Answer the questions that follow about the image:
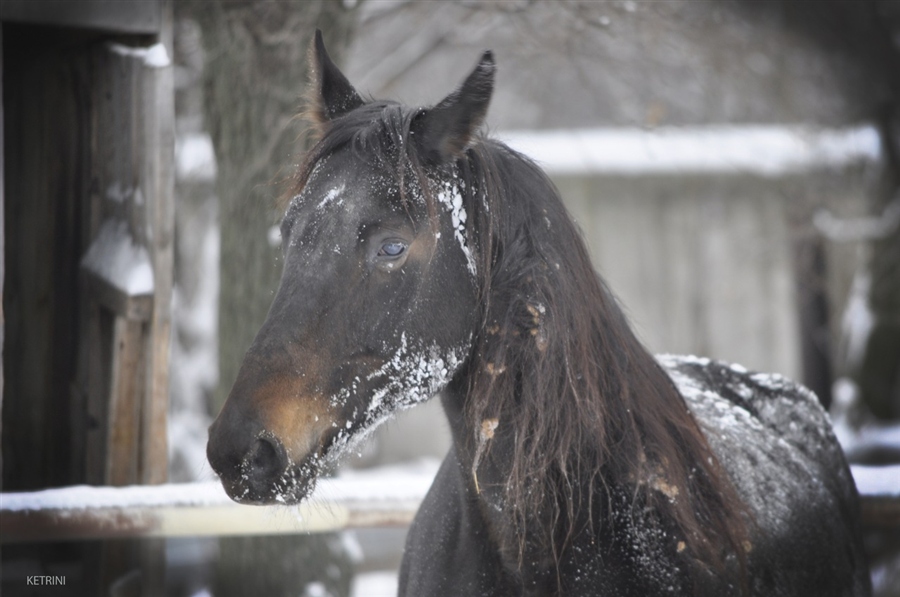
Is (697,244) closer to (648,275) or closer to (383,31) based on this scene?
(648,275)

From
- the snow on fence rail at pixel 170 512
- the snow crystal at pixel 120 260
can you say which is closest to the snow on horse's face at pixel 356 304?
the snow on fence rail at pixel 170 512

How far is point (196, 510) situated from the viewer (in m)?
3.38

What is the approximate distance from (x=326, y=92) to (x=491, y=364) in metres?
1.04

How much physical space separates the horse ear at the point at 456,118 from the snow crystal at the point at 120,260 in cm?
189

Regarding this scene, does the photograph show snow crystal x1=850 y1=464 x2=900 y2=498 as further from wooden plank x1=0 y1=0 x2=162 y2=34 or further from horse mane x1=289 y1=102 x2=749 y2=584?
wooden plank x1=0 y1=0 x2=162 y2=34

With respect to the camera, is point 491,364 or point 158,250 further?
point 158,250

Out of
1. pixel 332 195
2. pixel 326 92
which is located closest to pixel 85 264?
pixel 326 92

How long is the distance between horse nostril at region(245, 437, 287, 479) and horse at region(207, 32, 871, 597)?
0.08 meters

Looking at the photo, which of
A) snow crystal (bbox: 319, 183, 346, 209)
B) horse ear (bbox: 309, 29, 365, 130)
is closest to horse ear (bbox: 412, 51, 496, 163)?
snow crystal (bbox: 319, 183, 346, 209)

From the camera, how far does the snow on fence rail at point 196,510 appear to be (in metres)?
3.17

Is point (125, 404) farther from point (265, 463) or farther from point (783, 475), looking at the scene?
point (783, 475)

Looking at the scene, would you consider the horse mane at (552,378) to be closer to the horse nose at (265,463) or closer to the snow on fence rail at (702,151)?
the horse nose at (265,463)

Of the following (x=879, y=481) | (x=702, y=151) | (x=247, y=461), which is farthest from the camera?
(x=702, y=151)

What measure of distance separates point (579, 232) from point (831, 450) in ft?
5.80
